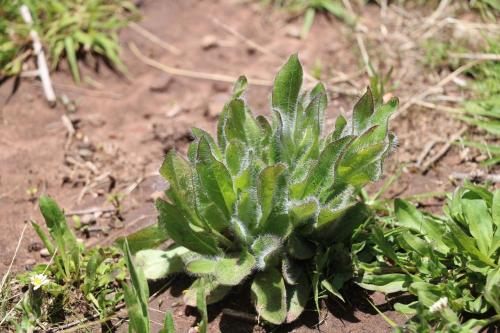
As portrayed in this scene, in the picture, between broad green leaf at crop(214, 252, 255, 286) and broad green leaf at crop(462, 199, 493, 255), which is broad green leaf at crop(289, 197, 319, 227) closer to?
Answer: broad green leaf at crop(214, 252, 255, 286)

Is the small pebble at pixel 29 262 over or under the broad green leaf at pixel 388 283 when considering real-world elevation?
under

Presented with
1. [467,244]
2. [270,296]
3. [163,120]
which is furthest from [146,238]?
[467,244]

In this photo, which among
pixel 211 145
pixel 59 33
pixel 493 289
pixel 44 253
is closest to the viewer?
pixel 493 289

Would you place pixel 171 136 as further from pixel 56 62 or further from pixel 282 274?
pixel 282 274

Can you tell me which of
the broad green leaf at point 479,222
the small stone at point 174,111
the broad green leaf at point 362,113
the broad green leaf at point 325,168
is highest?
the broad green leaf at point 362,113

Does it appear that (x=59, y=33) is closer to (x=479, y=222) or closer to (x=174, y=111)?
(x=174, y=111)

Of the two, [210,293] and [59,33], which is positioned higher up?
[59,33]

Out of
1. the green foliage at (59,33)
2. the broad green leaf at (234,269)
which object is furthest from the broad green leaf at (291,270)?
the green foliage at (59,33)

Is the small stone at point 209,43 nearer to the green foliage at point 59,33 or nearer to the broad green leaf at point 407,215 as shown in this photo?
the green foliage at point 59,33
